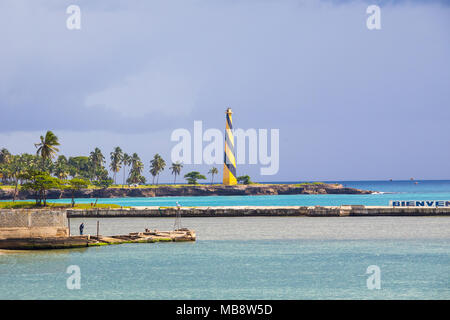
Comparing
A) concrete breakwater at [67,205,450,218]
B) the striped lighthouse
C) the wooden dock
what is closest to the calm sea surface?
the wooden dock

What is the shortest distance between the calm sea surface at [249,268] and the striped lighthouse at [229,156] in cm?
9679

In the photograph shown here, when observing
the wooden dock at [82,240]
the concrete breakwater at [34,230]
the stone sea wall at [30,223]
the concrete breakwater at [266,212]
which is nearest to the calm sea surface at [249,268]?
the wooden dock at [82,240]

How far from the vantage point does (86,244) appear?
180 ft

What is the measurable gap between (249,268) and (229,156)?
432 feet

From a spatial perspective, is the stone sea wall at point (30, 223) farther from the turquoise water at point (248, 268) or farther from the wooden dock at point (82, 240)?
the turquoise water at point (248, 268)

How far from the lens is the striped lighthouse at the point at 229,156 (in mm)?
167250

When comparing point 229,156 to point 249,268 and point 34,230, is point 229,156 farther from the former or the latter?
point 249,268

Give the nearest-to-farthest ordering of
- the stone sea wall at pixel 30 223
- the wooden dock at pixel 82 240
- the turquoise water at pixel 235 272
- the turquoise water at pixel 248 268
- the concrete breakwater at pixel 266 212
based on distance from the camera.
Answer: the turquoise water at pixel 235 272 < the turquoise water at pixel 248 268 < the stone sea wall at pixel 30 223 < the wooden dock at pixel 82 240 < the concrete breakwater at pixel 266 212

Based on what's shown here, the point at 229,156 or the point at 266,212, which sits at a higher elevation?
the point at 229,156

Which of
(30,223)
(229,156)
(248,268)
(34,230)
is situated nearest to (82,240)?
(34,230)

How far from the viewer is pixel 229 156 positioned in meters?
176
